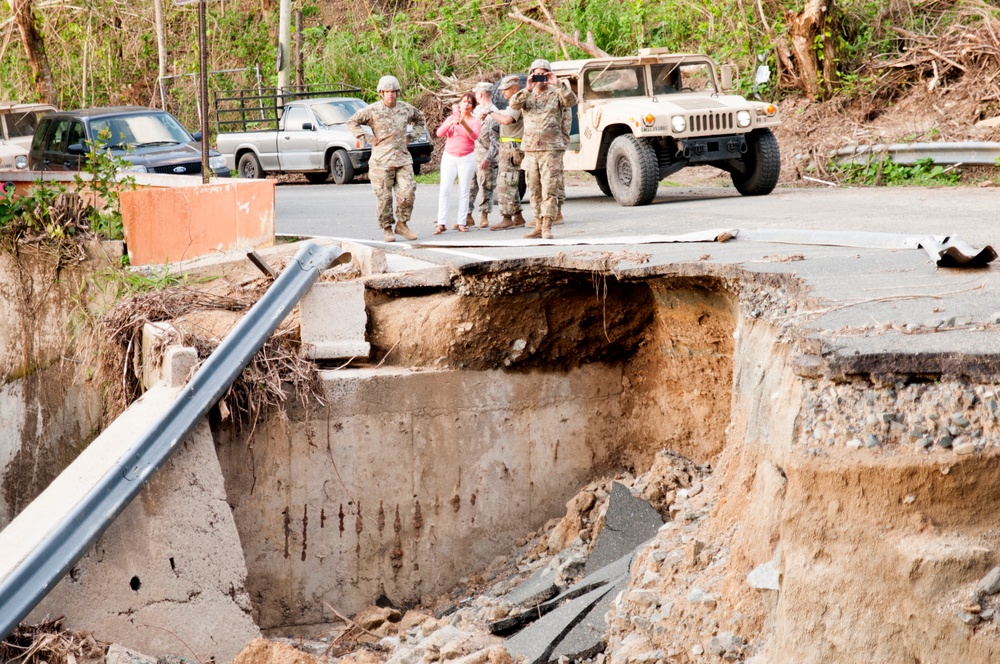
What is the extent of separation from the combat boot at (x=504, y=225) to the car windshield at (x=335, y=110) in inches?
380

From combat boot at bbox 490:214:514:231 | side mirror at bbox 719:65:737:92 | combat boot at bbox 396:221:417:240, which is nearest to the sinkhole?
combat boot at bbox 396:221:417:240

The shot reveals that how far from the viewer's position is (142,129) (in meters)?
15.9

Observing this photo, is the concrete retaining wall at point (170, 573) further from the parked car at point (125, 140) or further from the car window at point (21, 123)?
the car window at point (21, 123)

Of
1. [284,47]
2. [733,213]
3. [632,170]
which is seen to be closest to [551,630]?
[733,213]

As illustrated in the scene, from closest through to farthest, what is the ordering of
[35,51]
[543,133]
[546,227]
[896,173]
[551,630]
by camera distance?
[551,630]
[546,227]
[543,133]
[896,173]
[35,51]

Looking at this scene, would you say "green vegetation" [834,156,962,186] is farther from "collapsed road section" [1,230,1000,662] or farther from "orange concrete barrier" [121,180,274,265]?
"orange concrete barrier" [121,180,274,265]

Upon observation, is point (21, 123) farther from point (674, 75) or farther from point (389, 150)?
point (389, 150)

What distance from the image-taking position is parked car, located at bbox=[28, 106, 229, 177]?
15.1 m

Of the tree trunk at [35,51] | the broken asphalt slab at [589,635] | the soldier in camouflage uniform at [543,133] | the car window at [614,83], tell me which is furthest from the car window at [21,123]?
the broken asphalt slab at [589,635]

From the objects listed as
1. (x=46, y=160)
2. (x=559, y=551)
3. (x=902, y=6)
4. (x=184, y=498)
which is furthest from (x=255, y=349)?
(x=902, y=6)

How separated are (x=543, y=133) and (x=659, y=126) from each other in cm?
272

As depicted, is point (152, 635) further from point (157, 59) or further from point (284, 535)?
point (157, 59)

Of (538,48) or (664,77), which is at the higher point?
(538,48)

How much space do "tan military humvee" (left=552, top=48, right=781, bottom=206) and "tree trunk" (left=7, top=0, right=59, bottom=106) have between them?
1377 centimetres
